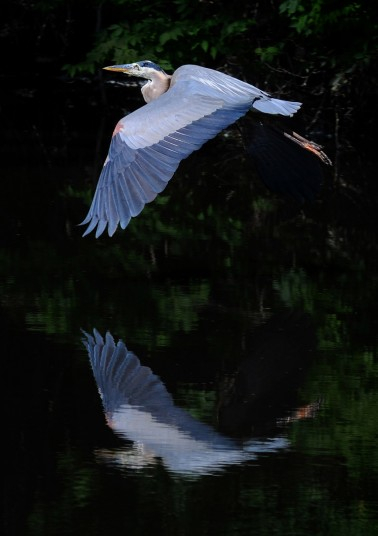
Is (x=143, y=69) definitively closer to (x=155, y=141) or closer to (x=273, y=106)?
(x=273, y=106)

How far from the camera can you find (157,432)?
14.8 ft

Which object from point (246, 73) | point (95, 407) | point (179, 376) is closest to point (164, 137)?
point (179, 376)

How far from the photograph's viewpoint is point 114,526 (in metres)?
3.67

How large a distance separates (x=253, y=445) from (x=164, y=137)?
2080mm

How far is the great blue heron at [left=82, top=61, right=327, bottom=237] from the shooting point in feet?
18.7

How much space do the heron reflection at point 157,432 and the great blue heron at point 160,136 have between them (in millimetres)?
666

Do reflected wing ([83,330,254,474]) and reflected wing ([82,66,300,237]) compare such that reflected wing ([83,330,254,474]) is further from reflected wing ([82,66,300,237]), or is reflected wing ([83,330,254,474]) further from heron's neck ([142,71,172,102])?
heron's neck ([142,71,172,102])

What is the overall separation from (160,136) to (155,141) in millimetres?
53

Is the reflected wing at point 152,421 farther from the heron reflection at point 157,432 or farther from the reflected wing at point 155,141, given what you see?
the reflected wing at point 155,141

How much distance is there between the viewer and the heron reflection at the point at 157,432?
14.0 feet

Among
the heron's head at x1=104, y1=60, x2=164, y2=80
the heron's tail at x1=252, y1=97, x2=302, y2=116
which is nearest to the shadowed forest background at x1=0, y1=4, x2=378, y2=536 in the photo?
the heron's tail at x1=252, y1=97, x2=302, y2=116

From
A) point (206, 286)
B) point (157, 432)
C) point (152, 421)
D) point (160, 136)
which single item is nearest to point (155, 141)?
point (160, 136)

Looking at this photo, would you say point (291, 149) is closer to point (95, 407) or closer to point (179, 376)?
point (179, 376)

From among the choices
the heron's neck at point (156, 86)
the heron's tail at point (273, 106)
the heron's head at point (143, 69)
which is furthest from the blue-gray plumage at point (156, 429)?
the heron's head at point (143, 69)
